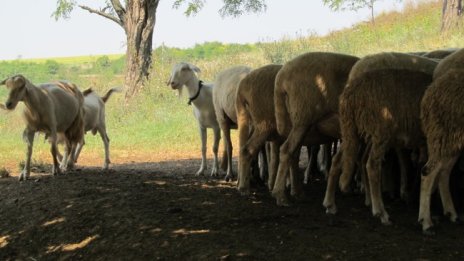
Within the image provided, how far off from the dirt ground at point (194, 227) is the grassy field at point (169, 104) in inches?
241

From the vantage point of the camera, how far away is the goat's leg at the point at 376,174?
648 centimetres

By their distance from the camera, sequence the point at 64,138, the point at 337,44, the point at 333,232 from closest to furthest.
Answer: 1. the point at 333,232
2. the point at 64,138
3. the point at 337,44

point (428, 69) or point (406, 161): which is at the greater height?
point (428, 69)

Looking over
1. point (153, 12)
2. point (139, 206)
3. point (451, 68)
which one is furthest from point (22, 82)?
point (153, 12)

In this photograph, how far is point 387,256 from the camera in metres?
5.57

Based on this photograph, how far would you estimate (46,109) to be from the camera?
10.4m

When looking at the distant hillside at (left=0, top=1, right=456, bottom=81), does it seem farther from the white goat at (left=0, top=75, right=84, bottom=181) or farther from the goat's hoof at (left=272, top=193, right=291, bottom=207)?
the goat's hoof at (left=272, top=193, right=291, bottom=207)

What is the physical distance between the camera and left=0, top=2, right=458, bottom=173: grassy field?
17.2m

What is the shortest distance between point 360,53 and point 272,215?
15771 mm

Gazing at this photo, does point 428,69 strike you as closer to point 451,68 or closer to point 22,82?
point 451,68

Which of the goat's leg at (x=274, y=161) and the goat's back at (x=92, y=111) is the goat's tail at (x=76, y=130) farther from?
the goat's leg at (x=274, y=161)

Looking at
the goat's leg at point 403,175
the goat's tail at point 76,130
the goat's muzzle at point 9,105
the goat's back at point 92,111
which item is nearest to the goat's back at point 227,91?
the goat's leg at point 403,175

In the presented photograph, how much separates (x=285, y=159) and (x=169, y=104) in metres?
14.2

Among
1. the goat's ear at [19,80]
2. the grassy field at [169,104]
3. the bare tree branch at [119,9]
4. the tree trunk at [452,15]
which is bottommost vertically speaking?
the grassy field at [169,104]
